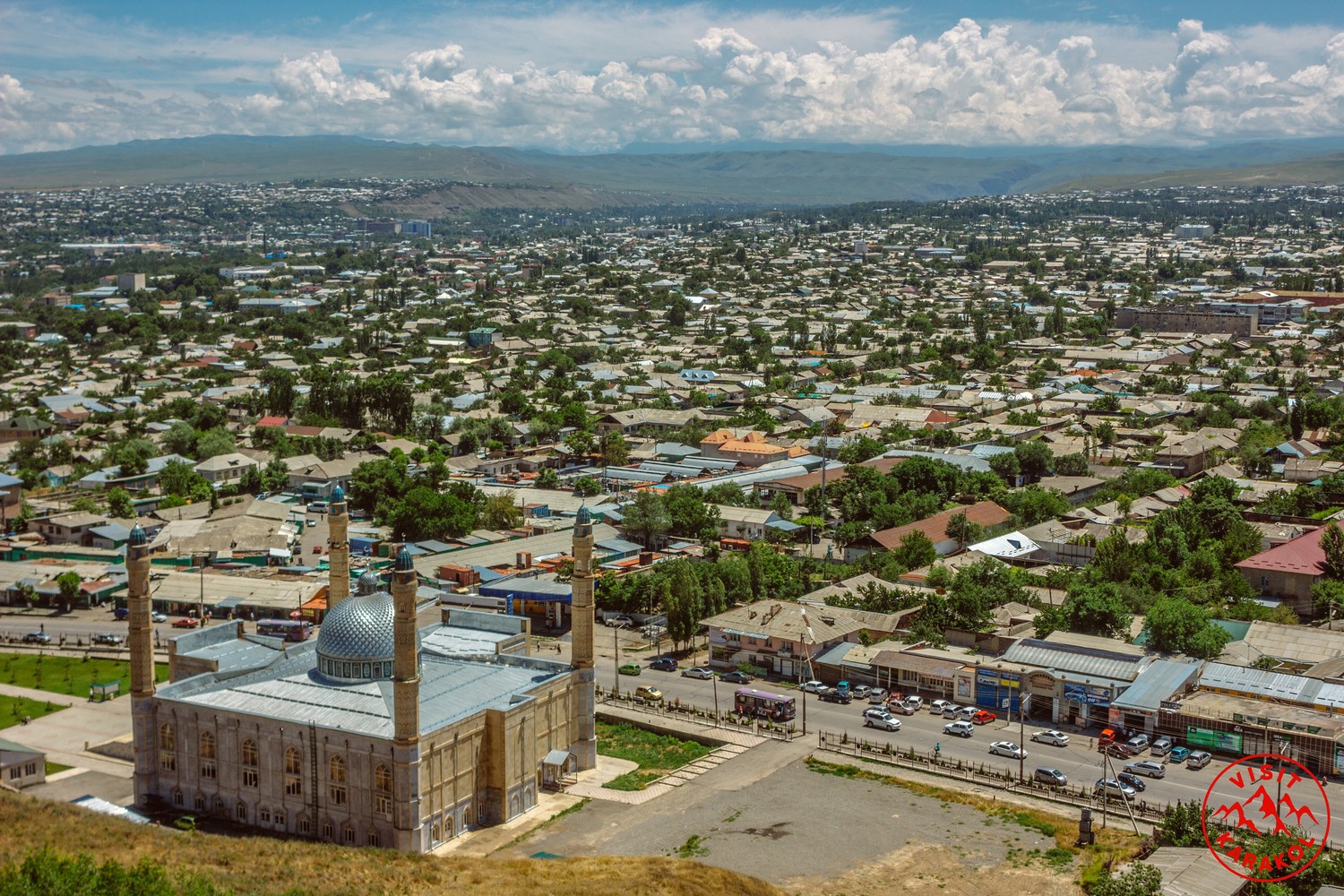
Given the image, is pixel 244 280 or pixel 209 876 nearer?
pixel 209 876

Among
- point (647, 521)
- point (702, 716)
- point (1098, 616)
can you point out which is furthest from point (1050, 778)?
point (647, 521)

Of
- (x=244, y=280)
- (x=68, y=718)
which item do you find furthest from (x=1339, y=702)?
(x=244, y=280)

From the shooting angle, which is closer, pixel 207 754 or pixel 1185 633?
pixel 207 754

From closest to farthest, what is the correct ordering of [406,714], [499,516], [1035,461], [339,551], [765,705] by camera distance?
1. [406,714]
2. [339,551]
3. [765,705]
4. [499,516]
5. [1035,461]

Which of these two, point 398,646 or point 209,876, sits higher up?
point 398,646

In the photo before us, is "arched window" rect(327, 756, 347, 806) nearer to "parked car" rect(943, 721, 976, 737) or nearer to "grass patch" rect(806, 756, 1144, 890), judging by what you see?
"grass patch" rect(806, 756, 1144, 890)

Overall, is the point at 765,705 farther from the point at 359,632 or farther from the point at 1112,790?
the point at 359,632

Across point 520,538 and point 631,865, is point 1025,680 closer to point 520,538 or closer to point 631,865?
point 631,865

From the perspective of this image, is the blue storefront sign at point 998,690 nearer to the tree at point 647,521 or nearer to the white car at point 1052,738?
the white car at point 1052,738
